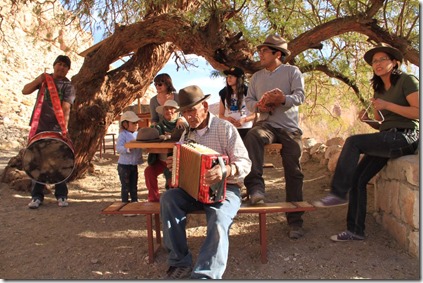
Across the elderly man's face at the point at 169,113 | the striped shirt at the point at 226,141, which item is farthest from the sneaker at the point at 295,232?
the elderly man's face at the point at 169,113

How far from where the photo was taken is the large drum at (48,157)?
4.67 metres

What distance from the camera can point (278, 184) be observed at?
273 inches

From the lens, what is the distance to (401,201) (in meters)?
3.80

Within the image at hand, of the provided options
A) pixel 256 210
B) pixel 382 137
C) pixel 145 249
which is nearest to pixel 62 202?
pixel 145 249

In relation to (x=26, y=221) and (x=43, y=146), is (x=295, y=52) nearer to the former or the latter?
(x=43, y=146)

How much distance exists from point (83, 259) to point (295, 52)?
3.97 m

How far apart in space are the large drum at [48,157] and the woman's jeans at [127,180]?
736mm

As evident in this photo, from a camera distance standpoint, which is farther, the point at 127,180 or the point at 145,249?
the point at 127,180

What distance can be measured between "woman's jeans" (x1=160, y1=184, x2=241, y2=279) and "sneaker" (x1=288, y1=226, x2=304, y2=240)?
0.99 meters

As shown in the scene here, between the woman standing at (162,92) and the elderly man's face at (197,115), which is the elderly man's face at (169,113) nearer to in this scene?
the woman standing at (162,92)

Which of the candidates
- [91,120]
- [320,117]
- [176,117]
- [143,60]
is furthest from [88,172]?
[320,117]

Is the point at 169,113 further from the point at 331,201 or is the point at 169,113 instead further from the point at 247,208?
the point at 331,201

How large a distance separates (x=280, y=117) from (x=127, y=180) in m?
2.35

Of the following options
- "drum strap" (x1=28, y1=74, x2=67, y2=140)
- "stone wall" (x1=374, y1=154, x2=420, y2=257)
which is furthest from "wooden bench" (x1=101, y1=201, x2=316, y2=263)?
"drum strap" (x1=28, y1=74, x2=67, y2=140)
